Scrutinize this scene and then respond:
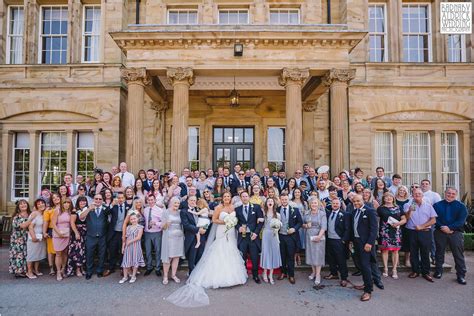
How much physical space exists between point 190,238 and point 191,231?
184 mm

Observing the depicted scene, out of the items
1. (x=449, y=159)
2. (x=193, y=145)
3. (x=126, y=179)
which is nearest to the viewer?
(x=126, y=179)

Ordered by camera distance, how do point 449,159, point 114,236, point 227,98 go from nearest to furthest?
1. point 114,236
2. point 449,159
3. point 227,98

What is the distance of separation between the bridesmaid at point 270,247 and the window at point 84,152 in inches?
382

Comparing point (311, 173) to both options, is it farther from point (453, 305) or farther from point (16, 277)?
point (16, 277)

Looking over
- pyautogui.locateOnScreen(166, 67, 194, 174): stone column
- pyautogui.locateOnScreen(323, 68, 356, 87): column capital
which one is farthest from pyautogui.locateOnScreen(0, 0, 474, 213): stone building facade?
pyautogui.locateOnScreen(166, 67, 194, 174): stone column

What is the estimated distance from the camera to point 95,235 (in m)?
6.83

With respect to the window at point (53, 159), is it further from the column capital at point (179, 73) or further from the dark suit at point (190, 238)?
the dark suit at point (190, 238)

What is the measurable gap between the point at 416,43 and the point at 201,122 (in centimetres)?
1021

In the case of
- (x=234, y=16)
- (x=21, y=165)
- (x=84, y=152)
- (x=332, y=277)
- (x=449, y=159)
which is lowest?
(x=332, y=277)

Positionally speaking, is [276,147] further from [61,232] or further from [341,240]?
[61,232]

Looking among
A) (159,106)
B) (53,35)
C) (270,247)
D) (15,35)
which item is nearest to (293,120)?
(270,247)

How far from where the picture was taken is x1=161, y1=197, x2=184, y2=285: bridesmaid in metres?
6.55

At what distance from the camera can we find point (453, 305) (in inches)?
217

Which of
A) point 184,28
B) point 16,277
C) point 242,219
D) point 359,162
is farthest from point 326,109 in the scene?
point 16,277
